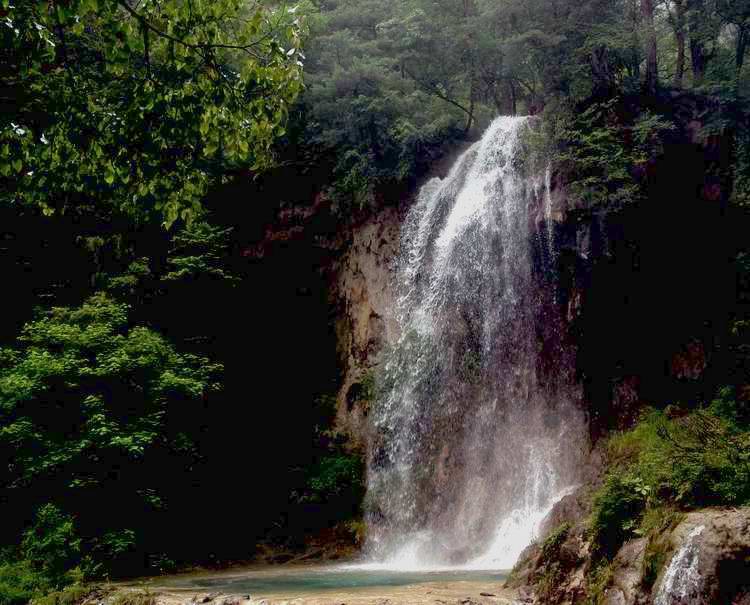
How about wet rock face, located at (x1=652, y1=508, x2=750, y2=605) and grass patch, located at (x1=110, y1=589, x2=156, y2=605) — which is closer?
wet rock face, located at (x1=652, y1=508, x2=750, y2=605)

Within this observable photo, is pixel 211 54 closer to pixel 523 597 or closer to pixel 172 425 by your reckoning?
pixel 523 597

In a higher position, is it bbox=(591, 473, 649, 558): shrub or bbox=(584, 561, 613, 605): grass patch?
bbox=(591, 473, 649, 558): shrub

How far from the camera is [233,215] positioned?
60.1 feet

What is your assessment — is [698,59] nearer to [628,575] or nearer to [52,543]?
[628,575]

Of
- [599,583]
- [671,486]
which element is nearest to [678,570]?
[599,583]

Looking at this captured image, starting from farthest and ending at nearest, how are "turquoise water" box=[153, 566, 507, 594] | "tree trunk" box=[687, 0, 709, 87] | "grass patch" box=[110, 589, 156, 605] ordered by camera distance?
1. "tree trunk" box=[687, 0, 709, 87]
2. "turquoise water" box=[153, 566, 507, 594]
3. "grass patch" box=[110, 589, 156, 605]

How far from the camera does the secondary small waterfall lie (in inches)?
520

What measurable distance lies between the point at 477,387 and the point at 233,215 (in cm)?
819

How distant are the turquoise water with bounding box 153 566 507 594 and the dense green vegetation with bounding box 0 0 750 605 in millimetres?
1480

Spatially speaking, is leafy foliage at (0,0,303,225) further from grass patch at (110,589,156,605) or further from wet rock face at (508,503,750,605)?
wet rock face at (508,503,750,605)

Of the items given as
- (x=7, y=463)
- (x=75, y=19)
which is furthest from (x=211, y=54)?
(x=7, y=463)

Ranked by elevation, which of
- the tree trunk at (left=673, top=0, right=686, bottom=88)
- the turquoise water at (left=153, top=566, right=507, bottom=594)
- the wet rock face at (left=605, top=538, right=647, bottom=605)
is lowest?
the turquoise water at (left=153, top=566, right=507, bottom=594)

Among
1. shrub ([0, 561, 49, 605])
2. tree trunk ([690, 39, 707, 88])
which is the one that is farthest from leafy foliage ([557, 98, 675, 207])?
shrub ([0, 561, 49, 605])

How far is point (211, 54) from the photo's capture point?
4.82m
